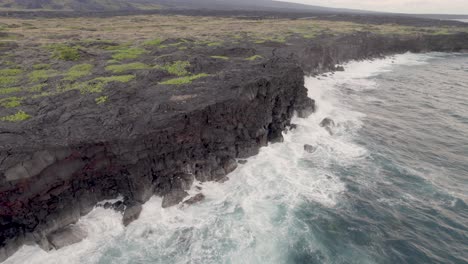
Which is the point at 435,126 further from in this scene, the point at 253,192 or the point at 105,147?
the point at 105,147

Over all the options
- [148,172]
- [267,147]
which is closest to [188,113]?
[148,172]

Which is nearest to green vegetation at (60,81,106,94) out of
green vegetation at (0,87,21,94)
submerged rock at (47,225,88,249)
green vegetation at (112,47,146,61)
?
green vegetation at (0,87,21,94)

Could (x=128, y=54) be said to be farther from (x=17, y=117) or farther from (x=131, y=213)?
(x=131, y=213)

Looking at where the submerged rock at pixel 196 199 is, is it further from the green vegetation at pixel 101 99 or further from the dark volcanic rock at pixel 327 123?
the dark volcanic rock at pixel 327 123

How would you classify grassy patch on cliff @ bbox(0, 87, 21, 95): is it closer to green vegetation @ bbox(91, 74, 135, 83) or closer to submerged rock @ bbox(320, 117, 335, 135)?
green vegetation @ bbox(91, 74, 135, 83)

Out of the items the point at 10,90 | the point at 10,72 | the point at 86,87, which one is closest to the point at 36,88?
the point at 10,90
